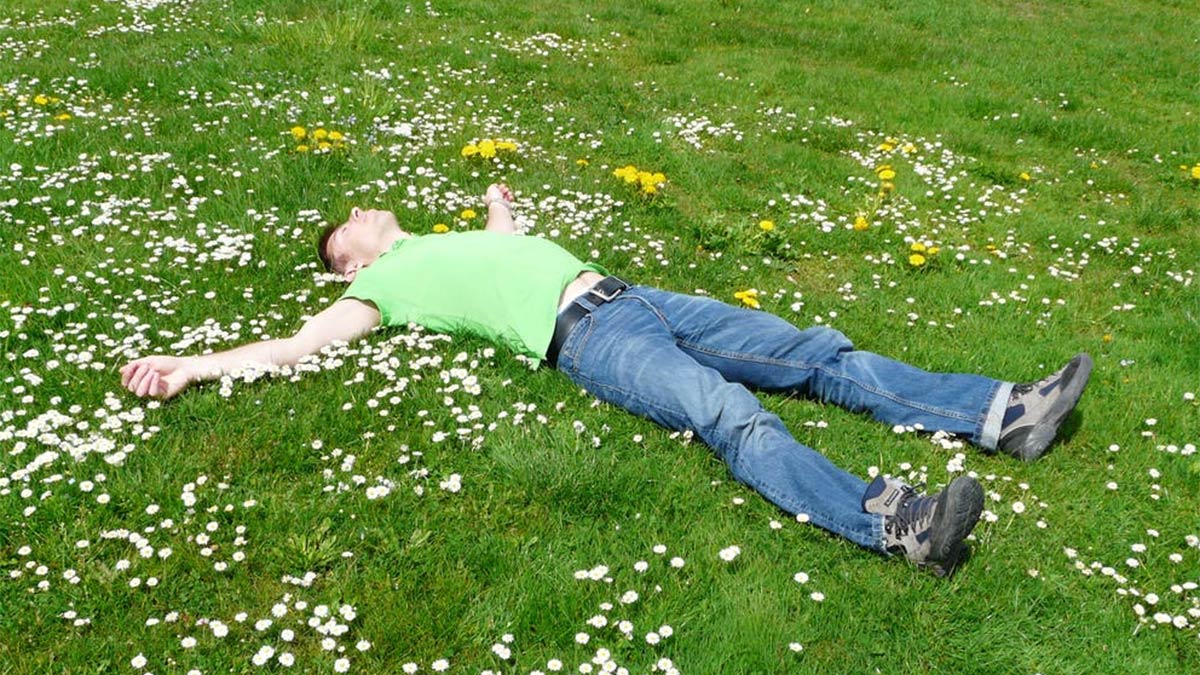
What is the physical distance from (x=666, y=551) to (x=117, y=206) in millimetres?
5121

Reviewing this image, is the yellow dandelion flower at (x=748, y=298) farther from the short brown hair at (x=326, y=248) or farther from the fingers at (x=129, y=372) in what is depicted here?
the fingers at (x=129, y=372)

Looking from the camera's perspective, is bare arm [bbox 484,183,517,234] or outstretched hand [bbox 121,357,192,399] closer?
outstretched hand [bbox 121,357,192,399]

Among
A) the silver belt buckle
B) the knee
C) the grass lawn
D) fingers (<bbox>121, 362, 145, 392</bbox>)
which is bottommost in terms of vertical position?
the grass lawn

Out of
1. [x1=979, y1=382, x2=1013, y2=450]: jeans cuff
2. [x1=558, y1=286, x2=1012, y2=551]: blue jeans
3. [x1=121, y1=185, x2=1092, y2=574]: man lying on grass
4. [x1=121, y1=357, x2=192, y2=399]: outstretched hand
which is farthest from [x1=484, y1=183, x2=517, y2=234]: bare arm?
[x1=979, y1=382, x2=1013, y2=450]: jeans cuff

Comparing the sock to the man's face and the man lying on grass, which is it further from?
the man's face

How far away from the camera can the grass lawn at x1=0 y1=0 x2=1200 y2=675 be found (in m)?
3.73

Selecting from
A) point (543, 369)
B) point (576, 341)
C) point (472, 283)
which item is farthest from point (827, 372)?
point (472, 283)

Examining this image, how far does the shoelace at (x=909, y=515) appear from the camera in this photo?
3.99 metres

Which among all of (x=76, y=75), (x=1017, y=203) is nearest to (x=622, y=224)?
(x=1017, y=203)

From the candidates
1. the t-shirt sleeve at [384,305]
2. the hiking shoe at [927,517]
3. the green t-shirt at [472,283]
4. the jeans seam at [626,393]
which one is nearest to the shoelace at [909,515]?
the hiking shoe at [927,517]

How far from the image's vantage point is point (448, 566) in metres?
3.98

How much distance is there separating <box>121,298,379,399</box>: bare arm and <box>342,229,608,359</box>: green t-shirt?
150 millimetres

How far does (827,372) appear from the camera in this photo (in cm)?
513

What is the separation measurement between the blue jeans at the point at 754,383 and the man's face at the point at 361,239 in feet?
5.37
